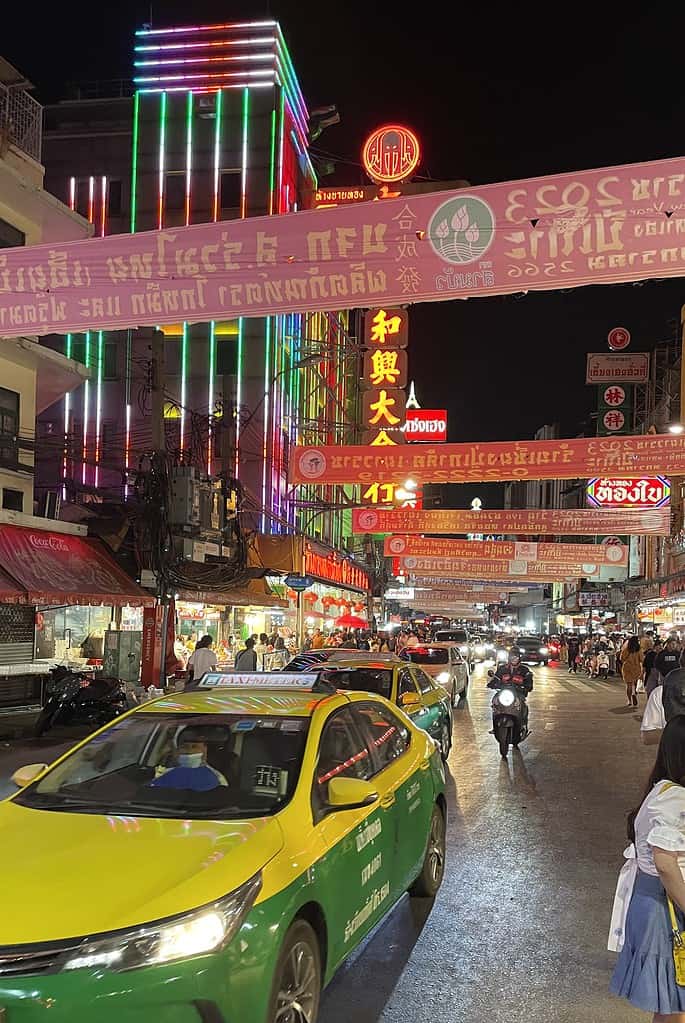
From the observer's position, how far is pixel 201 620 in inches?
1088

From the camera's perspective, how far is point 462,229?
304 inches

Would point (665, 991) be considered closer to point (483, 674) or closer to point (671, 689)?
point (671, 689)

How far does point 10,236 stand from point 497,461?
1093 cm

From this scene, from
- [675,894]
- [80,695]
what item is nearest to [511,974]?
[675,894]

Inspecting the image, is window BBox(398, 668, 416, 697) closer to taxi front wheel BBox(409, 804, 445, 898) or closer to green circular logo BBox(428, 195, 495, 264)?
taxi front wheel BBox(409, 804, 445, 898)

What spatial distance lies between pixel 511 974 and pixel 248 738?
85.7 inches

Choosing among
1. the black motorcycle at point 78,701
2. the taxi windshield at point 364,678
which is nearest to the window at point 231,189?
the black motorcycle at point 78,701

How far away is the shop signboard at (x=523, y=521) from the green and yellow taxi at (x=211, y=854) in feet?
65.8

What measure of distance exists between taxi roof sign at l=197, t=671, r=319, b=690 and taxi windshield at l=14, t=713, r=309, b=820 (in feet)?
2.42

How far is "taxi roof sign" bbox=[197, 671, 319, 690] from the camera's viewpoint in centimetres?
605

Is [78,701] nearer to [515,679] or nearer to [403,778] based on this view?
[515,679]

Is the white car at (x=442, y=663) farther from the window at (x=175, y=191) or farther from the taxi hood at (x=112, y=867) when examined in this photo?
the window at (x=175, y=191)

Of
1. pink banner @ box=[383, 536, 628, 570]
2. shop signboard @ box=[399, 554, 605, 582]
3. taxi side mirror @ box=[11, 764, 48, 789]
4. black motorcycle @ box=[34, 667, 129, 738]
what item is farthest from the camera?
shop signboard @ box=[399, 554, 605, 582]

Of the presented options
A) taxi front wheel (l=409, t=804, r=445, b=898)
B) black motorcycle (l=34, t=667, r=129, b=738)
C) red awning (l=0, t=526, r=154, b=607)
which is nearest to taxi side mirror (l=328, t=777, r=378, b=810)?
taxi front wheel (l=409, t=804, r=445, b=898)
